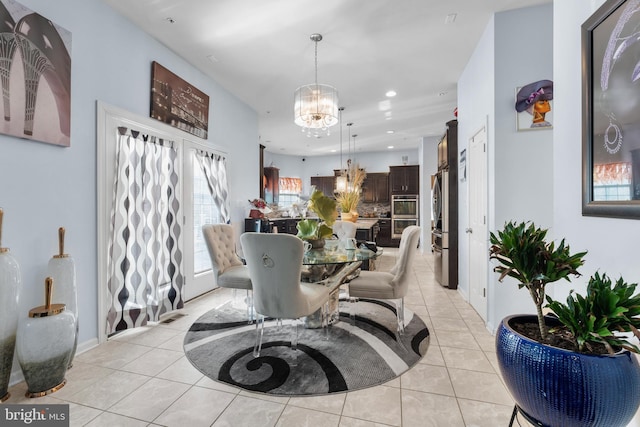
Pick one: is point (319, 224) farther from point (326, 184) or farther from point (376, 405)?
point (326, 184)

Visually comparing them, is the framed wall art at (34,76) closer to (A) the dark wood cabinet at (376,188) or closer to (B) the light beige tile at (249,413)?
(B) the light beige tile at (249,413)

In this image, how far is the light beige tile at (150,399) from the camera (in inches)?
66.9

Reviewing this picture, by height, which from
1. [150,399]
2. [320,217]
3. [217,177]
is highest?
[217,177]

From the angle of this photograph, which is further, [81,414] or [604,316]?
[81,414]

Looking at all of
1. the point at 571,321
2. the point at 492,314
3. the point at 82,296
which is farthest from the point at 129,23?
the point at 492,314

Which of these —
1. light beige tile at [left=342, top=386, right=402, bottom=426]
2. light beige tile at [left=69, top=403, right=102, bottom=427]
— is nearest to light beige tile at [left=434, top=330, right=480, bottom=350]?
light beige tile at [left=342, top=386, right=402, bottom=426]

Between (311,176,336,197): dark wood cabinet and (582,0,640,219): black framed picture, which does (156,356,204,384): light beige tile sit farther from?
(311,176,336,197): dark wood cabinet

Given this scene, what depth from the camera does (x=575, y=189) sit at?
1371mm

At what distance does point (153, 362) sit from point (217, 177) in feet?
8.80

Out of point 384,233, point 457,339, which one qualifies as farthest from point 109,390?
point 384,233

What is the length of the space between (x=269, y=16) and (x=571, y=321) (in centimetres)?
314

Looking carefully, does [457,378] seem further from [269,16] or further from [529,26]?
[269,16]

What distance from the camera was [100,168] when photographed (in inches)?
99.7

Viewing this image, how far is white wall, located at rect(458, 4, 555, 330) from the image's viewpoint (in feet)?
8.68
